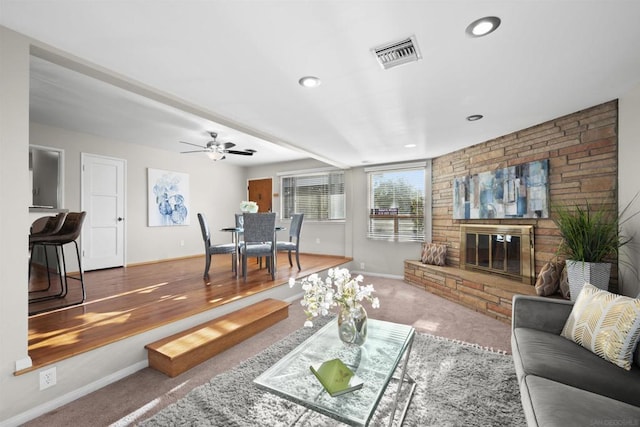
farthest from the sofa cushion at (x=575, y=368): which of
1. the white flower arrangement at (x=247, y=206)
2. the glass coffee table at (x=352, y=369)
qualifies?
the white flower arrangement at (x=247, y=206)

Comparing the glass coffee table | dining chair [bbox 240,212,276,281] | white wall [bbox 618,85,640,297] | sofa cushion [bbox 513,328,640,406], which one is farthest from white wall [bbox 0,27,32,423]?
white wall [bbox 618,85,640,297]

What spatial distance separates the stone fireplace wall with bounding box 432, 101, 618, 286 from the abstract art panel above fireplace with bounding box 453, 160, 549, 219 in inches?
3.4

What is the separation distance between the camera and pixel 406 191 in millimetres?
5562

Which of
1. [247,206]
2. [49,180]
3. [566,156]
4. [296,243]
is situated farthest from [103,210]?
[566,156]

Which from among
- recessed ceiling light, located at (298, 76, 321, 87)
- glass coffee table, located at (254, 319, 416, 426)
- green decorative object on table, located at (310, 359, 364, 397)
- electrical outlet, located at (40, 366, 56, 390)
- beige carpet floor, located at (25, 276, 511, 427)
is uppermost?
recessed ceiling light, located at (298, 76, 321, 87)

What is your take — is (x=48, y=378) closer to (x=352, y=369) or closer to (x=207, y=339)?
(x=207, y=339)

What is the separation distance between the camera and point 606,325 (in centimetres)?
162

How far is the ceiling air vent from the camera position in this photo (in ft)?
5.99

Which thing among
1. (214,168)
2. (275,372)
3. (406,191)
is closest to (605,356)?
(275,372)

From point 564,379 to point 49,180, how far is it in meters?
6.46

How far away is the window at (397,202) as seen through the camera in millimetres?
5430

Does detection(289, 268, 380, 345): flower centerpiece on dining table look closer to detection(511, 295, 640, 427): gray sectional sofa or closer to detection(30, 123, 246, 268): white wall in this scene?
detection(511, 295, 640, 427): gray sectional sofa

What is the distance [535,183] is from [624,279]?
128 cm

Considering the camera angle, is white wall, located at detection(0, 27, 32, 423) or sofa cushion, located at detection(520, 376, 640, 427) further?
white wall, located at detection(0, 27, 32, 423)
